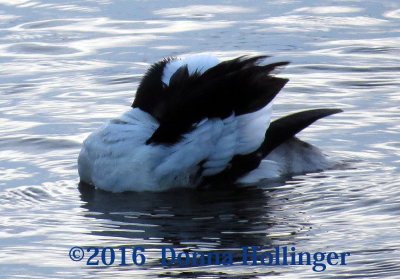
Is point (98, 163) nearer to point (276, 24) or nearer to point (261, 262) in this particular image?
point (261, 262)

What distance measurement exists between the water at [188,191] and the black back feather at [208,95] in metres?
0.52

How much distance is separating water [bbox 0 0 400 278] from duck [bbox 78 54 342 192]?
0.47ft

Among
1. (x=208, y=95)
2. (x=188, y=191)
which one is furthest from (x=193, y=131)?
(x=188, y=191)

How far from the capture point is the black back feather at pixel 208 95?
7461 millimetres

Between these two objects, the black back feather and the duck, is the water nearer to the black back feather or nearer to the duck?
the duck

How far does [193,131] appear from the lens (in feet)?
24.6

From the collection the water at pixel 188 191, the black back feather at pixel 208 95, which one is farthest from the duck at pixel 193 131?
the water at pixel 188 191

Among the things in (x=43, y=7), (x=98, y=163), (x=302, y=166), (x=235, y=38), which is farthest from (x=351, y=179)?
(x=43, y=7)

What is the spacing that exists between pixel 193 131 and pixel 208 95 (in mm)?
254

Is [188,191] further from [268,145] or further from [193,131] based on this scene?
[268,145]

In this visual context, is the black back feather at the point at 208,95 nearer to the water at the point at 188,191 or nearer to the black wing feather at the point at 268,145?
the black wing feather at the point at 268,145

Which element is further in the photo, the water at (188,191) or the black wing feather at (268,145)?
the black wing feather at (268,145)

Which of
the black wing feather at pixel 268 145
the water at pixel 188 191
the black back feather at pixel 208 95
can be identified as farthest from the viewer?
the black wing feather at pixel 268 145

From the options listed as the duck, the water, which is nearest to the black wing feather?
the duck
